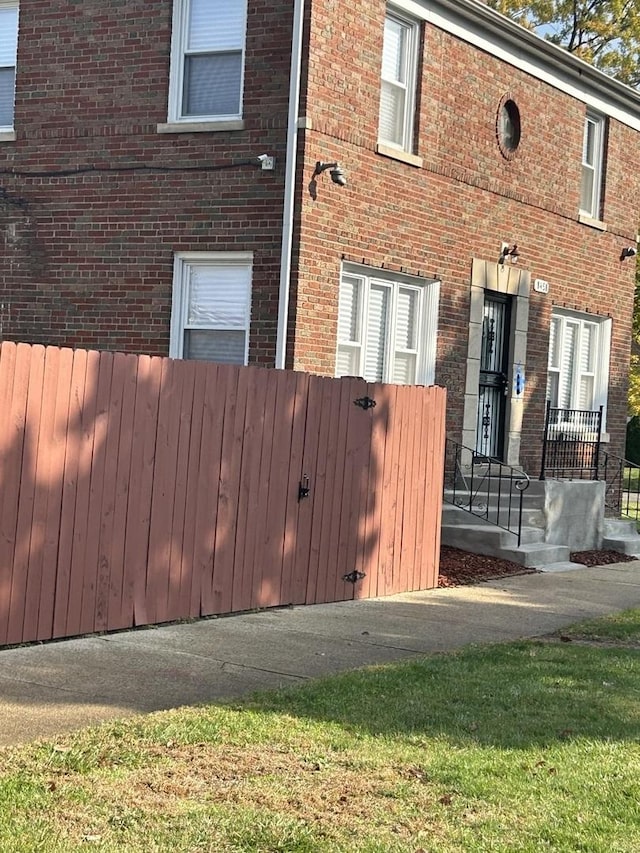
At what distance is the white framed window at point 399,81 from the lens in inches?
578

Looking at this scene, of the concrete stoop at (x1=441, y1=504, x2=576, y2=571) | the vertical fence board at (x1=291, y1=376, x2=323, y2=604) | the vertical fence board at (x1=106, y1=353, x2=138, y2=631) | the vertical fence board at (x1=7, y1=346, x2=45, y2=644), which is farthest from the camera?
the concrete stoop at (x1=441, y1=504, x2=576, y2=571)

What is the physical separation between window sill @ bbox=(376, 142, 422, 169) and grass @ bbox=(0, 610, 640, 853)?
8265 mm

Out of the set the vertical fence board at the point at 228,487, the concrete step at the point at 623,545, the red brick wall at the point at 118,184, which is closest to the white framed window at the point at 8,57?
the red brick wall at the point at 118,184


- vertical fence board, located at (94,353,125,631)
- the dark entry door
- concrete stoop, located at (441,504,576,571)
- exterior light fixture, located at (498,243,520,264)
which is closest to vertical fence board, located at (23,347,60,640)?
vertical fence board, located at (94,353,125,631)

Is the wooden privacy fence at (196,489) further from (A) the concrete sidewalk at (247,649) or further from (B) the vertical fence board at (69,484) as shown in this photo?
(A) the concrete sidewalk at (247,649)

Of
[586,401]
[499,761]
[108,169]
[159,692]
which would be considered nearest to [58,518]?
[159,692]

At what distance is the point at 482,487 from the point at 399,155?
428cm

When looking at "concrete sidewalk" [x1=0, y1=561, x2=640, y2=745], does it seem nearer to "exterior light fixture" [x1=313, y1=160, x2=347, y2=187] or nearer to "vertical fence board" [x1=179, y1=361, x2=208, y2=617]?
"vertical fence board" [x1=179, y1=361, x2=208, y2=617]

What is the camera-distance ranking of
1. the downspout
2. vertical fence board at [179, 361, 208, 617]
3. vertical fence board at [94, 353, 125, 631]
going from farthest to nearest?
the downspout → vertical fence board at [179, 361, 208, 617] → vertical fence board at [94, 353, 125, 631]

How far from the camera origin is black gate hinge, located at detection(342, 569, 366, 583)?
11.4 metres

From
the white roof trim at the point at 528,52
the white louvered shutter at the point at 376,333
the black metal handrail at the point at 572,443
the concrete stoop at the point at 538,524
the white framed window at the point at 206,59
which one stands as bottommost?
the concrete stoop at the point at 538,524

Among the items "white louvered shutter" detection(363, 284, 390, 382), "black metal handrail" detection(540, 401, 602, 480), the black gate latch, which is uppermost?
"white louvered shutter" detection(363, 284, 390, 382)

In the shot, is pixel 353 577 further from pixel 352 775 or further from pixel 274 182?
pixel 352 775

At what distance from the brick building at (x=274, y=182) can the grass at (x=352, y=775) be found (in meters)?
6.78
